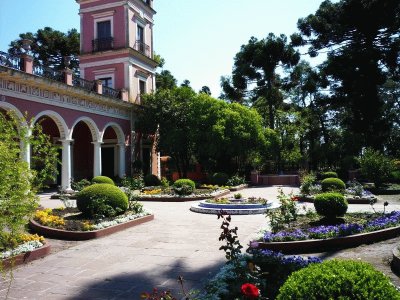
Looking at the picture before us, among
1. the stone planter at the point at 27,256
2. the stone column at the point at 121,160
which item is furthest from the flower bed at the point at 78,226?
the stone column at the point at 121,160

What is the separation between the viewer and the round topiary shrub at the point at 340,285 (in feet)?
9.06

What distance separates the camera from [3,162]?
3.71m

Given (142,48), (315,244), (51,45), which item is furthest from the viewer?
(51,45)

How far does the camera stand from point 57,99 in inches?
763

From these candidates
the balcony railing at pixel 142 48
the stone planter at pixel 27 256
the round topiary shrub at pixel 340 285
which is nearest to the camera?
the round topiary shrub at pixel 340 285

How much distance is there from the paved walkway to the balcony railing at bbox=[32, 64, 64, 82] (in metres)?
11.2

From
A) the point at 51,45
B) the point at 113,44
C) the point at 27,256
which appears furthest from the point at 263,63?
the point at 27,256

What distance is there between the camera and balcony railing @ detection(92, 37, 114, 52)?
2653 cm

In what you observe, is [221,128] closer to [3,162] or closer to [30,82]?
[30,82]

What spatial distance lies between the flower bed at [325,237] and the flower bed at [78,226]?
4193 millimetres

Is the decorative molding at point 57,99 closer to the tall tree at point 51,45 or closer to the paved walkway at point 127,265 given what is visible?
the paved walkway at point 127,265

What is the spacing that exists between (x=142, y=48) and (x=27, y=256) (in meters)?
23.3

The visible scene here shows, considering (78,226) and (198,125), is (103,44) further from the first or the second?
(78,226)

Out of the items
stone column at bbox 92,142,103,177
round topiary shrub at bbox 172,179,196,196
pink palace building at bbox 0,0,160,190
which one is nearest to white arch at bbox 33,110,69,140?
pink palace building at bbox 0,0,160,190
